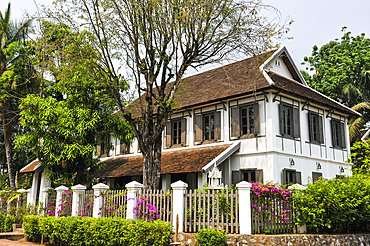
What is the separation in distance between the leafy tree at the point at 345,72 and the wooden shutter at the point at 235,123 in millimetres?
14046

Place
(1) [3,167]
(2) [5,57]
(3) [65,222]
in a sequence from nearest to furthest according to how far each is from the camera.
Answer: (3) [65,222], (2) [5,57], (1) [3,167]

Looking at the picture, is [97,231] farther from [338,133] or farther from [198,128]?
[338,133]

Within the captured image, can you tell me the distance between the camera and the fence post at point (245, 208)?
856cm

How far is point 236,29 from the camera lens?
11156 mm

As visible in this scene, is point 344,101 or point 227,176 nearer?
point 227,176

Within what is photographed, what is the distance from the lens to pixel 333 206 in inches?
358

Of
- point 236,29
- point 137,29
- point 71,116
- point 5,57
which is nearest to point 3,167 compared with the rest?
point 5,57

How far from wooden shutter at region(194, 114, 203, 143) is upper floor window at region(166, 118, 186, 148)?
803 millimetres

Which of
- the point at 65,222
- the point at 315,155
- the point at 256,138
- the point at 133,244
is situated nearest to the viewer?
the point at 133,244

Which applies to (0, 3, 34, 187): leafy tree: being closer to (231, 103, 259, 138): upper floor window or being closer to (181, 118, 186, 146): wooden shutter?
(181, 118, 186, 146): wooden shutter

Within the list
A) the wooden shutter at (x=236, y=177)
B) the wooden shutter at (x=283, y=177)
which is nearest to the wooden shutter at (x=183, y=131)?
the wooden shutter at (x=236, y=177)

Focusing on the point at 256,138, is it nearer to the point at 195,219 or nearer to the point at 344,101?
the point at 195,219

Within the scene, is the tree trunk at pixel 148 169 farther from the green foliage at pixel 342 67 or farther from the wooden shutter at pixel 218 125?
the green foliage at pixel 342 67

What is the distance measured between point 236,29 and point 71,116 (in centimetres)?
826
